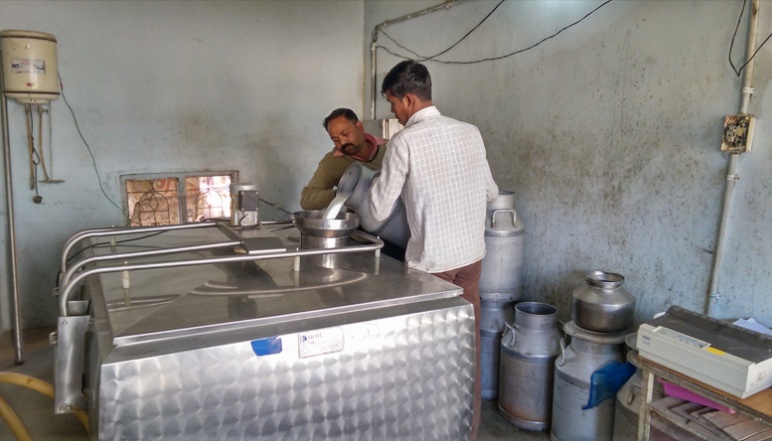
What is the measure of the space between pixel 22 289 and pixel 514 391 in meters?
3.43

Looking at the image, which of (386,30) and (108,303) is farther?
(386,30)

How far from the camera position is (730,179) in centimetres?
217

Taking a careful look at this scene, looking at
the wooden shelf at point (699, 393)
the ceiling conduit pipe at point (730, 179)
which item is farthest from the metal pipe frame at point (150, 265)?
the ceiling conduit pipe at point (730, 179)

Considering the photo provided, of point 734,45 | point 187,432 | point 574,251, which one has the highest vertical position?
point 734,45

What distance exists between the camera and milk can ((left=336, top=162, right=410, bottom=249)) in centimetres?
209

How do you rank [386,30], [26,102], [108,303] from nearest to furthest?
[108,303] → [26,102] → [386,30]

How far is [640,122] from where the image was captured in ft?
8.20

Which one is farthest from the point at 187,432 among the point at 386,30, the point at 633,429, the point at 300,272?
the point at 386,30

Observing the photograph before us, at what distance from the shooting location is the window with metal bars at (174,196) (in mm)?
4027

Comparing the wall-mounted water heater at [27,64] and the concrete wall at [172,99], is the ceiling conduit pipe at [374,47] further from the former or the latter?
the wall-mounted water heater at [27,64]

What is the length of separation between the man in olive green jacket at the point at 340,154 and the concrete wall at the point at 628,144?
936 mm

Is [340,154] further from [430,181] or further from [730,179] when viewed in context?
[730,179]

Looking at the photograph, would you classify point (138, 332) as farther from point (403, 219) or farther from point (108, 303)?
point (403, 219)

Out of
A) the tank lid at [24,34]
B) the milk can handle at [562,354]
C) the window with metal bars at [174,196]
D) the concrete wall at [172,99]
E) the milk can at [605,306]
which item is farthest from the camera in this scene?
the window with metal bars at [174,196]
